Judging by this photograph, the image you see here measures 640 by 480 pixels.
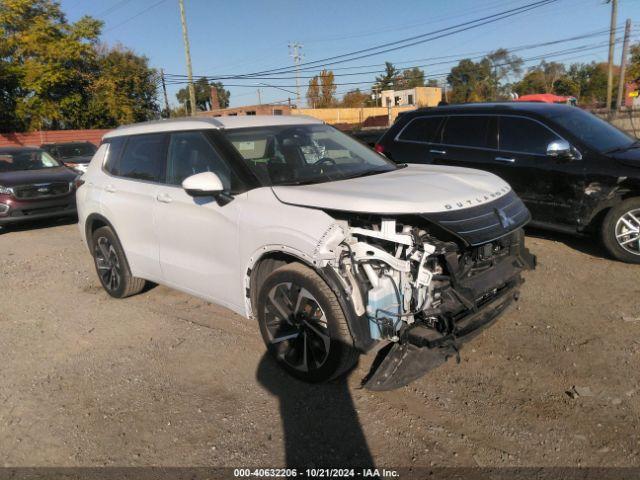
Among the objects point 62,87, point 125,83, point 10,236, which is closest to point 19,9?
point 62,87

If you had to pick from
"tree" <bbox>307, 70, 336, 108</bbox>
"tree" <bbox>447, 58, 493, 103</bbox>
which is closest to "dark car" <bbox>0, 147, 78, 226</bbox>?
"tree" <bbox>307, 70, 336, 108</bbox>

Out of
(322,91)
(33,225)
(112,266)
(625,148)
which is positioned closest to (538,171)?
(625,148)

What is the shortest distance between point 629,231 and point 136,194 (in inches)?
207

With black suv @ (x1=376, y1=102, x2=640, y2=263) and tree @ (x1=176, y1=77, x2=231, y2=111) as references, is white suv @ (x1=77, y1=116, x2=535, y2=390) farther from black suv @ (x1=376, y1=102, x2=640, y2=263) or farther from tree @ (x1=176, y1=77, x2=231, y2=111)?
tree @ (x1=176, y1=77, x2=231, y2=111)

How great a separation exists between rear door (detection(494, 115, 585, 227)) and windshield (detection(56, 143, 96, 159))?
49.4 feet

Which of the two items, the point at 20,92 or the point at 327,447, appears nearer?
the point at 327,447

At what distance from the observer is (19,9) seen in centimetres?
2875

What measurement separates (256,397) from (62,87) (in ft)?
104

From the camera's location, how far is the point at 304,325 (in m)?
3.42

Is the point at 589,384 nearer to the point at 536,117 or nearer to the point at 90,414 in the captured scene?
the point at 90,414

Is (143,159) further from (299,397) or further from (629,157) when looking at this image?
(629,157)

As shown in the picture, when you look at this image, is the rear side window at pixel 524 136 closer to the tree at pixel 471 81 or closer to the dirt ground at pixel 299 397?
the dirt ground at pixel 299 397

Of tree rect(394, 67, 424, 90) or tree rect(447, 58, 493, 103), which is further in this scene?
tree rect(394, 67, 424, 90)

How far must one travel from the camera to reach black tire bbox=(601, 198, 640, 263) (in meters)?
5.60
